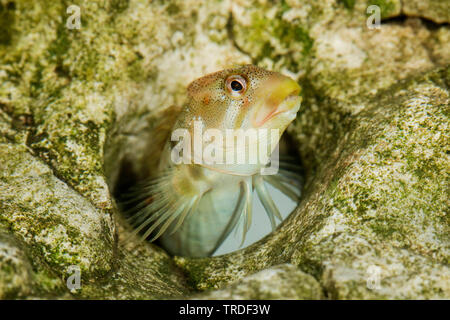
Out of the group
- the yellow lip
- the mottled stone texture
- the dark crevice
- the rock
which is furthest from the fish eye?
the rock

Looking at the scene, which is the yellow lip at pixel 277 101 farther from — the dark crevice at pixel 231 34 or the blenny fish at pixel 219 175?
the dark crevice at pixel 231 34

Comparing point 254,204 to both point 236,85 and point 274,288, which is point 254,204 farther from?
point 274,288

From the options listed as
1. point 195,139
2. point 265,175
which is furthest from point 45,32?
point 265,175

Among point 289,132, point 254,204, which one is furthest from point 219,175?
point 289,132

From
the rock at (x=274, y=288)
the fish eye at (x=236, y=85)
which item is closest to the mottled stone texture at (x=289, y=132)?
the rock at (x=274, y=288)

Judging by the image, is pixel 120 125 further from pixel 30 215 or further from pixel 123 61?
pixel 30 215

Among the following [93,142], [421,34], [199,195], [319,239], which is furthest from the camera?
[421,34]

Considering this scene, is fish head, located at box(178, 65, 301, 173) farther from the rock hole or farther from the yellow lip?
the rock hole
